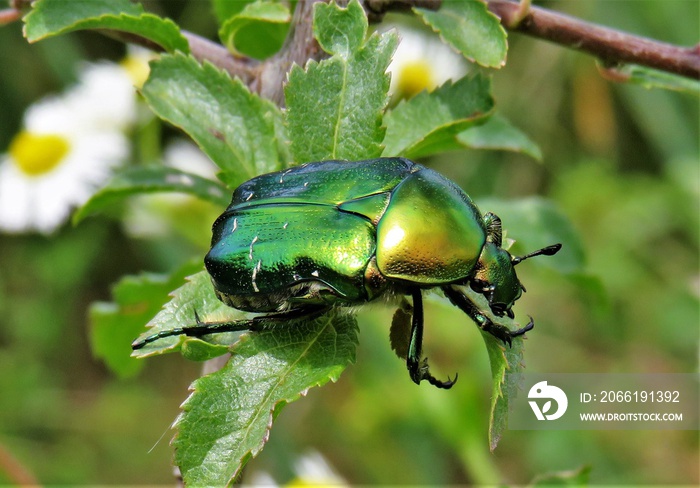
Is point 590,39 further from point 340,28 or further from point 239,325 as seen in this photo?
point 239,325

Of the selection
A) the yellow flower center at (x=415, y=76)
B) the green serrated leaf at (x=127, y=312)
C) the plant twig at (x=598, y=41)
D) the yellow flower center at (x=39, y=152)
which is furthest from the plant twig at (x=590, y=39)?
the yellow flower center at (x=39, y=152)

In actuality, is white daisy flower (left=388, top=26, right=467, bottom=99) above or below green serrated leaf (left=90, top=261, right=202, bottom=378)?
below

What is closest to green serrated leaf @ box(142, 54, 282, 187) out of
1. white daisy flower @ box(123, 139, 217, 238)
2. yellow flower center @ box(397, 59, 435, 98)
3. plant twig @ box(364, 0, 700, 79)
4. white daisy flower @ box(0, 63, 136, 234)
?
plant twig @ box(364, 0, 700, 79)

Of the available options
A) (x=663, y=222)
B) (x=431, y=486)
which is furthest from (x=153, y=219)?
(x=663, y=222)

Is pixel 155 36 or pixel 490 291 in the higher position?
pixel 155 36

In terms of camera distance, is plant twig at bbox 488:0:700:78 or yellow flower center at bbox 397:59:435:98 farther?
yellow flower center at bbox 397:59:435:98

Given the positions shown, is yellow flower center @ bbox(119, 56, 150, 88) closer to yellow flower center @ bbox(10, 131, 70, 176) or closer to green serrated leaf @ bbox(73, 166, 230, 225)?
yellow flower center @ bbox(10, 131, 70, 176)

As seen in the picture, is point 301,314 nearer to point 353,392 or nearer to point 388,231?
point 388,231

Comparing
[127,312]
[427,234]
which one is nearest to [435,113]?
[427,234]
